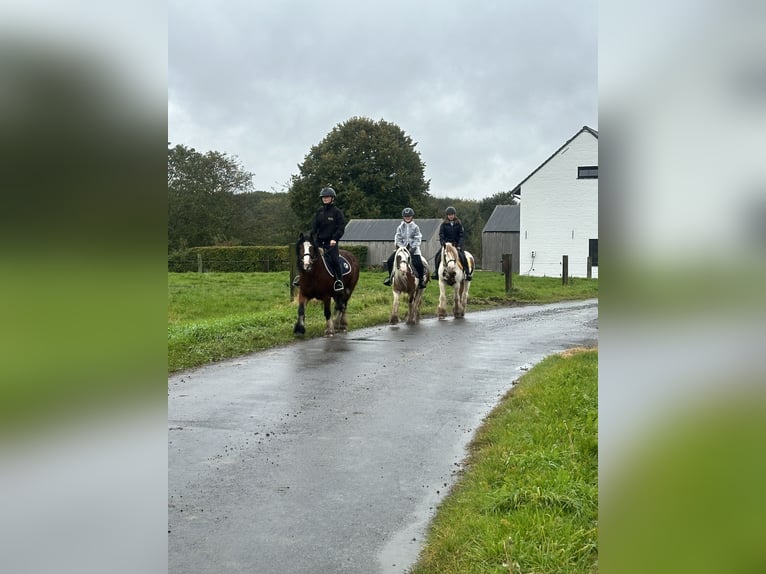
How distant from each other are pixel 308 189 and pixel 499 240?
16664mm

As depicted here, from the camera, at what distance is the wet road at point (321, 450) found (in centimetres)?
403

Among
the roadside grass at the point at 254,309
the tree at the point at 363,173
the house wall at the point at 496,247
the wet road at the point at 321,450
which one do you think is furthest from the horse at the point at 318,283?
the tree at the point at 363,173

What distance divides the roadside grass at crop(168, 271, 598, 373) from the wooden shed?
15028mm

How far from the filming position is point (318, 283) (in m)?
12.8

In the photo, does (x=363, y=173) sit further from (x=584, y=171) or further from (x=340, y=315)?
(x=340, y=315)

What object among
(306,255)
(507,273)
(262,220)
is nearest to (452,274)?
(306,255)

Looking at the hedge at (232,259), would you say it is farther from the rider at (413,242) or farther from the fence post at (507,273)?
the rider at (413,242)

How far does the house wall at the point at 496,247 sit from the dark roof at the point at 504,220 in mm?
377

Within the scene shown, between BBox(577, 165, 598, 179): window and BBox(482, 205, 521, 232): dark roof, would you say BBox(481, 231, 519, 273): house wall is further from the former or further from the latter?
BBox(577, 165, 598, 179): window

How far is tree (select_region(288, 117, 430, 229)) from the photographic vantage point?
55.7m

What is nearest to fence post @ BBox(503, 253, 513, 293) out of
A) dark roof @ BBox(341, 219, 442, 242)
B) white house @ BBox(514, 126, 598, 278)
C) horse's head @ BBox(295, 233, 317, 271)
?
horse's head @ BBox(295, 233, 317, 271)

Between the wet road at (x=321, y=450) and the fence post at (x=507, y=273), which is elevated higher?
the fence post at (x=507, y=273)
